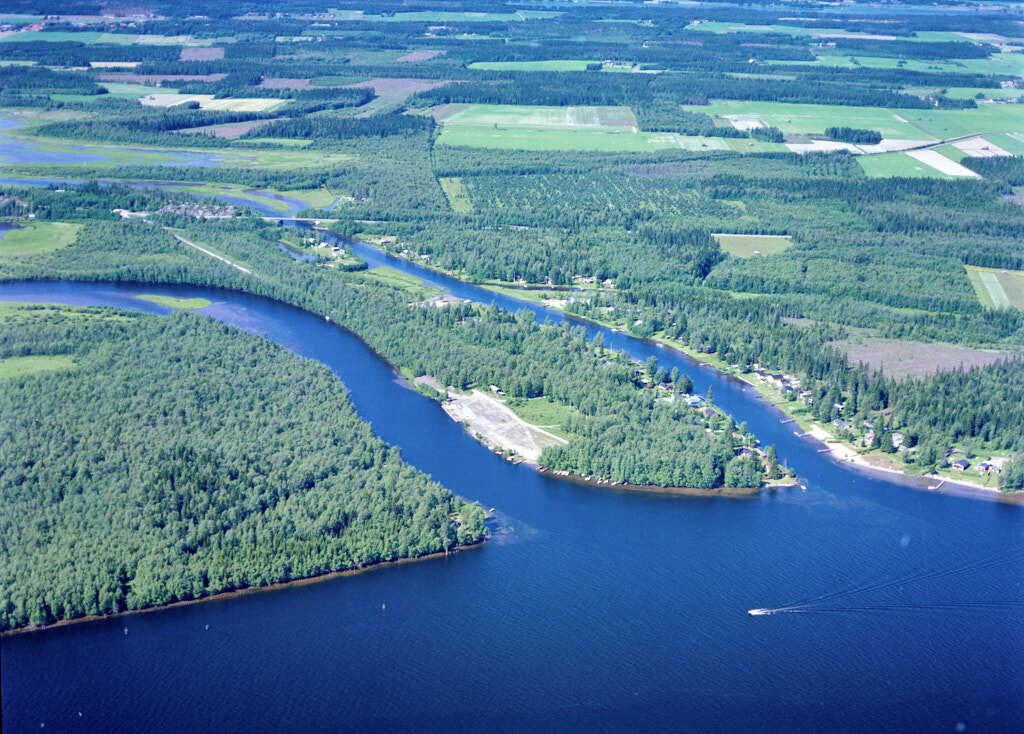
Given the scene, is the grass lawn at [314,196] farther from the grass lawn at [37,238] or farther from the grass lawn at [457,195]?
the grass lawn at [37,238]

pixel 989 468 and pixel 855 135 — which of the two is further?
pixel 855 135

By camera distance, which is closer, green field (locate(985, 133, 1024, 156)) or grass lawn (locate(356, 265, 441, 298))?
grass lawn (locate(356, 265, 441, 298))

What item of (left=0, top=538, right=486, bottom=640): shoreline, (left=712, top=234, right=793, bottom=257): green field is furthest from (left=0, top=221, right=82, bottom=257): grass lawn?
(left=0, top=538, right=486, bottom=640): shoreline

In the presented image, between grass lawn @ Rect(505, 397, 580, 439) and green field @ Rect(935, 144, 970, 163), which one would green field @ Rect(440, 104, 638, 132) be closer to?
green field @ Rect(935, 144, 970, 163)

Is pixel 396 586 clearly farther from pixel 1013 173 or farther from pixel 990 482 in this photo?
pixel 1013 173

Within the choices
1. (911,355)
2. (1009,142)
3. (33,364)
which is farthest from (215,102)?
(911,355)

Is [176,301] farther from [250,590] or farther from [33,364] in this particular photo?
[250,590]
